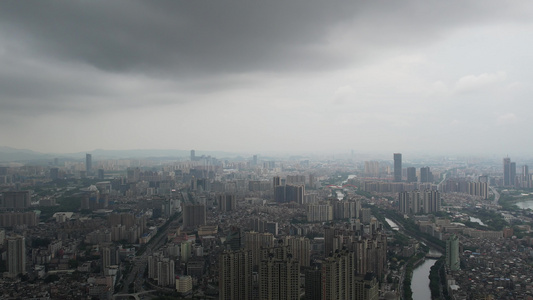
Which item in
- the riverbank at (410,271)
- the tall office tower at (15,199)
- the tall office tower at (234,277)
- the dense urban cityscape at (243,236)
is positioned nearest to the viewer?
the tall office tower at (234,277)

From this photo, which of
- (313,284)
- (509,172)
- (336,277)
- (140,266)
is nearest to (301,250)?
(313,284)

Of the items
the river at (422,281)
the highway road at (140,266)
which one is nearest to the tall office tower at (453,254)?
the river at (422,281)

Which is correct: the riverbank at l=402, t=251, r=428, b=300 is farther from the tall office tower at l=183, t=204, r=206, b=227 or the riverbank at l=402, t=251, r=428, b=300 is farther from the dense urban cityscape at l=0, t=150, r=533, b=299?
the tall office tower at l=183, t=204, r=206, b=227

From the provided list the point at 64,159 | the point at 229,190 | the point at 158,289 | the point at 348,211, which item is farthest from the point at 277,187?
the point at 158,289

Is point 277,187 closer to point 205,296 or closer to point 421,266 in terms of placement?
point 421,266

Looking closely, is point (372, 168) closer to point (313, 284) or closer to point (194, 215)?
point (194, 215)

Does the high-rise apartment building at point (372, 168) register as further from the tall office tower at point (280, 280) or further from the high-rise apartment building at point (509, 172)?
the tall office tower at point (280, 280)
